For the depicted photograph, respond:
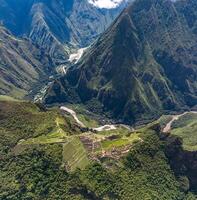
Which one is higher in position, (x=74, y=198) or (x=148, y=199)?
(x=74, y=198)

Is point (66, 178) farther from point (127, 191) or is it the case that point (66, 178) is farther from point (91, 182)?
point (127, 191)

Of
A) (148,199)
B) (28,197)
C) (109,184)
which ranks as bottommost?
(148,199)

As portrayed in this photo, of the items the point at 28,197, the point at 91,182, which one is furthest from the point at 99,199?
the point at 28,197

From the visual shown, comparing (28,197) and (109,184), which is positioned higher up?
(28,197)

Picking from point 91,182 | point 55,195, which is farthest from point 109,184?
point 55,195

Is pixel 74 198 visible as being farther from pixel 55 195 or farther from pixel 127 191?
pixel 127 191

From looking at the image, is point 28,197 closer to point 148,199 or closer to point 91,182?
point 91,182
